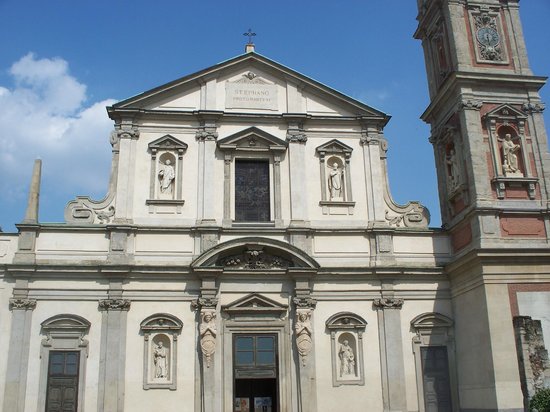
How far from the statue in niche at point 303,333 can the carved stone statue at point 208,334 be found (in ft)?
6.82

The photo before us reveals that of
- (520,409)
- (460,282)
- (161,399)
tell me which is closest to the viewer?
(520,409)

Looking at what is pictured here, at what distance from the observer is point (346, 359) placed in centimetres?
1636

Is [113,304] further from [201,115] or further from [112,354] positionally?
[201,115]

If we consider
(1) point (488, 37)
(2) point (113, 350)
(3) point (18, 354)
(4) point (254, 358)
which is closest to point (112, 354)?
(2) point (113, 350)

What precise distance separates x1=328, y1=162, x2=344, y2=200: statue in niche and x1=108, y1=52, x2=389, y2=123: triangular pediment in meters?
1.81

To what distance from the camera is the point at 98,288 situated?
16.1 meters

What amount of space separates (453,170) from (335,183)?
3.31 m

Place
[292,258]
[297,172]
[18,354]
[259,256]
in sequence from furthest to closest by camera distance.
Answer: [297,172]
[259,256]
[292,258]
[18,354]

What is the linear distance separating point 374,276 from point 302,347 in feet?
9.05

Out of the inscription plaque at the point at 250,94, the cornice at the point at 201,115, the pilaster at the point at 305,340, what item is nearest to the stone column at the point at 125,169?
the cornice at the point at 201,115

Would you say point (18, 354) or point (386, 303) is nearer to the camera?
point (18, 354)

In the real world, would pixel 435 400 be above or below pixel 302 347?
below

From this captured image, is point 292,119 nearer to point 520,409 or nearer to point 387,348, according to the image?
point 387,348

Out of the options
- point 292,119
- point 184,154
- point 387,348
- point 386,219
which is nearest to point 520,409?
point 387,348
